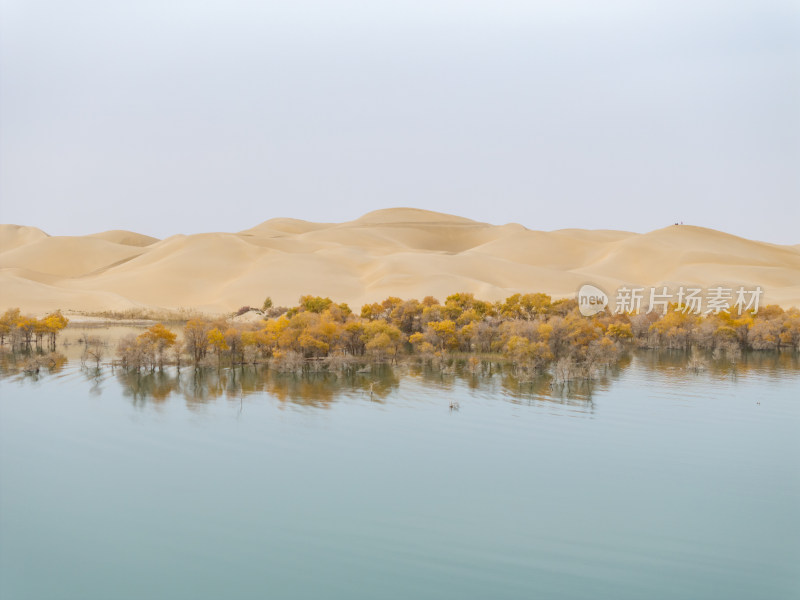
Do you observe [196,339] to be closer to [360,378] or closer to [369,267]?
[360,378]

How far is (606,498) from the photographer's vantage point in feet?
46.3

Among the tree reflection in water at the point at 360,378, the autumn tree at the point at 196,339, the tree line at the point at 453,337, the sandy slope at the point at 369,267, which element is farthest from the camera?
the sandy slope at the point at 369,267

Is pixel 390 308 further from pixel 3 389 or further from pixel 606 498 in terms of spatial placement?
pixel 606 498

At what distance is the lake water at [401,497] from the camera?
10.9 metres

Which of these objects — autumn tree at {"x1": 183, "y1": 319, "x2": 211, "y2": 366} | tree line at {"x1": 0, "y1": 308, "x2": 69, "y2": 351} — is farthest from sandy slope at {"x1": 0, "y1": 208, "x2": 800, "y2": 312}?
autumn tree at {"x1": 183, "y1": 319, "x2": 211, "y2": 366}

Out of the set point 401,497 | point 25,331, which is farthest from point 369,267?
point 401,497

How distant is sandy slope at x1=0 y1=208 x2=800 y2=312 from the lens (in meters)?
72.2

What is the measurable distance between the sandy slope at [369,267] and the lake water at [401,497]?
45.0 m

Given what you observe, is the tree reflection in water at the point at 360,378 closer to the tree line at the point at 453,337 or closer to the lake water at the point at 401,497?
the lake water at the point at 401,497

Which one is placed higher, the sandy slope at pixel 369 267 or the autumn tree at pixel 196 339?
the sandy slope at pixel 369 267

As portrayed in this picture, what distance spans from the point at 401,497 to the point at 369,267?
76.3 m

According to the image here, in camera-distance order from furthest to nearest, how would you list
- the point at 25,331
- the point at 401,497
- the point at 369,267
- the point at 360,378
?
the point at 369,267, the point at 25,331, the point at 360,378, the point at 401,497

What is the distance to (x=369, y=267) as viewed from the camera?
295ft

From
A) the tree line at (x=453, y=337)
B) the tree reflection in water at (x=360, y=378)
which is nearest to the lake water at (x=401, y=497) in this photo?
the tree reflection in water at (x=360, y=378)
